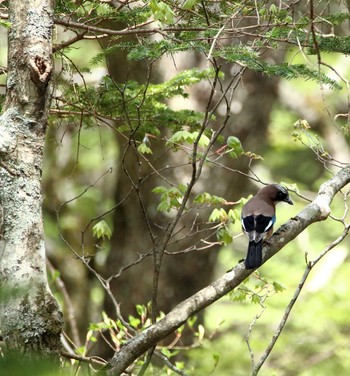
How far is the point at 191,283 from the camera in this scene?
8156 mm

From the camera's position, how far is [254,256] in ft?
14.7

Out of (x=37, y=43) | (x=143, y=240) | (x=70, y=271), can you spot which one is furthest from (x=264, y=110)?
(x=37, y=43)

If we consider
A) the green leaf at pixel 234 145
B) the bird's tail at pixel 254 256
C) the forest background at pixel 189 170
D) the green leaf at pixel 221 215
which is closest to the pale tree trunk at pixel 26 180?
the forest background at pixel 189 170

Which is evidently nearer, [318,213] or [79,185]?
[318,213]

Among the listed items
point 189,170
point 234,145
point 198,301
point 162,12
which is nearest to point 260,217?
point 234,145

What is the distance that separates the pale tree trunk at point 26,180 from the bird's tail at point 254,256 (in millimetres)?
1343

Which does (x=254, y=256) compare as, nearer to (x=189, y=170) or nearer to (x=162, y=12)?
(x=162, y=12)

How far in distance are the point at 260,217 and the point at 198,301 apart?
210cm

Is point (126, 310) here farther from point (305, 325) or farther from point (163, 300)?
point (305, 325)

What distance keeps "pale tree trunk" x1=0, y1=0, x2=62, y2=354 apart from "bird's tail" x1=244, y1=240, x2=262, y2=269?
1.34 m

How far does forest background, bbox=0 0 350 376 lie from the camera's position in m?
4.12

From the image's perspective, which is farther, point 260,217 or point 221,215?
point 260,217

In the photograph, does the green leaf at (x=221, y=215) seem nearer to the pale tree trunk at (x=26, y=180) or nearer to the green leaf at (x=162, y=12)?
the green leaf at (x=162, y=12)

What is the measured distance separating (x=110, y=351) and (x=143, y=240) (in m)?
1.30
